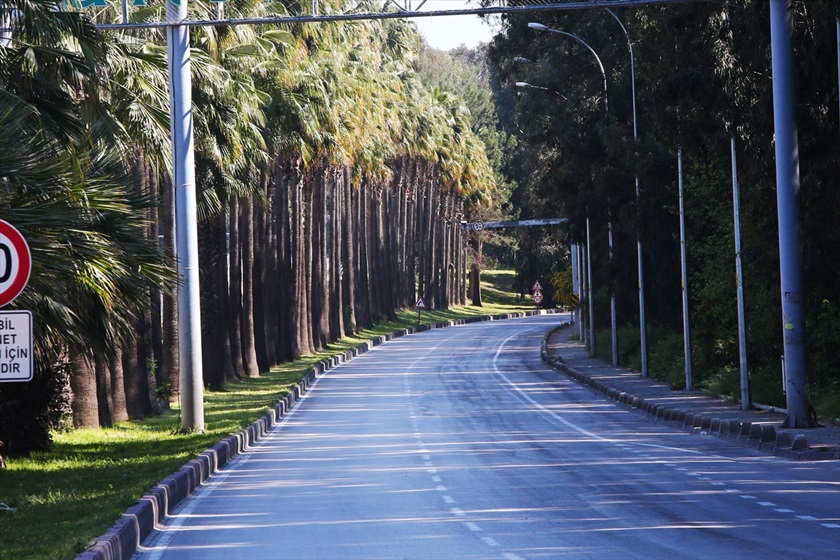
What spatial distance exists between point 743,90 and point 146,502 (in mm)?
15900

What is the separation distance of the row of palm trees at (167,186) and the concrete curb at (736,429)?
9.46 m

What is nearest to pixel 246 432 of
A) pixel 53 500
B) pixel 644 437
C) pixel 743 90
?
pixel 644 437

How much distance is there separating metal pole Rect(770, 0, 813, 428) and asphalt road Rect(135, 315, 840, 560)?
1.52 metres

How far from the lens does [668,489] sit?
16.0m

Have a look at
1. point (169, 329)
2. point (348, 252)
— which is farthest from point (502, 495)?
point (348, 252)

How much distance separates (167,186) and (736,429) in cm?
1674

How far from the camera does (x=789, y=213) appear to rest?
909 inches

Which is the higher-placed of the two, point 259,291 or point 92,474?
point 259,291

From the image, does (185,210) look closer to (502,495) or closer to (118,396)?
(118,396)

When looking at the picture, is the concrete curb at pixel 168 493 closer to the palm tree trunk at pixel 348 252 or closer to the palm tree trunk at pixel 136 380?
the palm tree trunk at pixel 136 380

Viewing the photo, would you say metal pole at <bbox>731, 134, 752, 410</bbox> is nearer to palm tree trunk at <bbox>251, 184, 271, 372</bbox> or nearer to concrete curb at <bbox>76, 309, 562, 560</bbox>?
concrete curb at <bbox>76, 309, 562, 560</bbox>

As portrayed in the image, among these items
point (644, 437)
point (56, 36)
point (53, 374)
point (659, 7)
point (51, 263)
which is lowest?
point (644, 437)

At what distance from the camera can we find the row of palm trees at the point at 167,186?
16422 mm

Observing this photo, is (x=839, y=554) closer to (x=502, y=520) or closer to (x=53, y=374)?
(x=502, y=520)
